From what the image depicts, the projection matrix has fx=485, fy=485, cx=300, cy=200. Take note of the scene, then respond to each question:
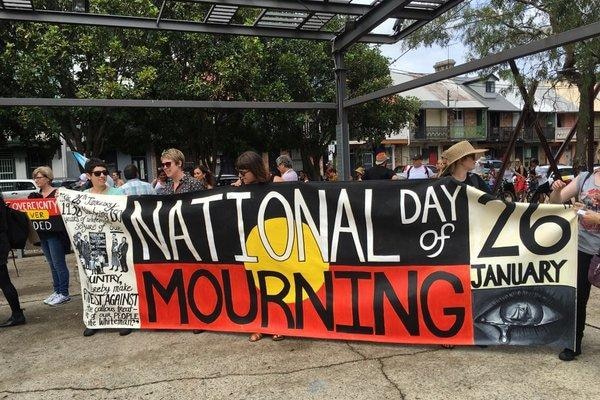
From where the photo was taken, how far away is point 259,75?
1769cm

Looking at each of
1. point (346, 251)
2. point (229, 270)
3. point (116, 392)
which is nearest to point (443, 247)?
point (346, 251)

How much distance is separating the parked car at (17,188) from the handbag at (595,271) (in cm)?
Result: 1887

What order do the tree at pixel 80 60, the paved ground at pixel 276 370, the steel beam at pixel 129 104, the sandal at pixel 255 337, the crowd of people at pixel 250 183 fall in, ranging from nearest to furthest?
the paved ground at pixel 276 370 < the crowd of people at pixel 250 183 < the sandal at pixel 255 337 < the steel beam at pixel 129 104 < the tree at pixel 80 60

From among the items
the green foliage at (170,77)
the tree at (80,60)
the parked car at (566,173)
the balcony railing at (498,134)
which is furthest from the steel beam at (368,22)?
the balcony railing at (498,134)

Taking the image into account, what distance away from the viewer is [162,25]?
5297 millimetres

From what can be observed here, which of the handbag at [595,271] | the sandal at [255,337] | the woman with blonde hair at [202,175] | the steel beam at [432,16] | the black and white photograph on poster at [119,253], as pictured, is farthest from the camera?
the woman with blonde hair at [202,175]

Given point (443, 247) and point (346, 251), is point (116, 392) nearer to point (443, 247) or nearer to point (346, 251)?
point (346, 251)

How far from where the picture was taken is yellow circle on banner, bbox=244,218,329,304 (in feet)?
12.8

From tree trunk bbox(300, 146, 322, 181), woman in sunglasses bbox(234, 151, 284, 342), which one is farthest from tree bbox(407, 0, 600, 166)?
tree trunk bbox(300, 146, 322, 181)

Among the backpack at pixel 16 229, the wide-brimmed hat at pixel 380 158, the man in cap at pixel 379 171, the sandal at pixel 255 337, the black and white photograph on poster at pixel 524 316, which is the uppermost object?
the wide-brimmed hat at pixel 380 158

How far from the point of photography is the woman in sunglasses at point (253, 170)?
13.3 ft

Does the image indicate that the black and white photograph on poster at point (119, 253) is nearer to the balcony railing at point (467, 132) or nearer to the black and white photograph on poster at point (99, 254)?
the black and white photograph on poster at point (99, 254)

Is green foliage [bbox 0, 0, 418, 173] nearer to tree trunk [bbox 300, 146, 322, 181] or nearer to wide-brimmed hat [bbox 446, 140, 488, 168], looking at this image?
tree trunk [bbox 300, 146, 322, 181]

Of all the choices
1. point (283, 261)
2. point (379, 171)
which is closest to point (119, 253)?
point (283, 261)
